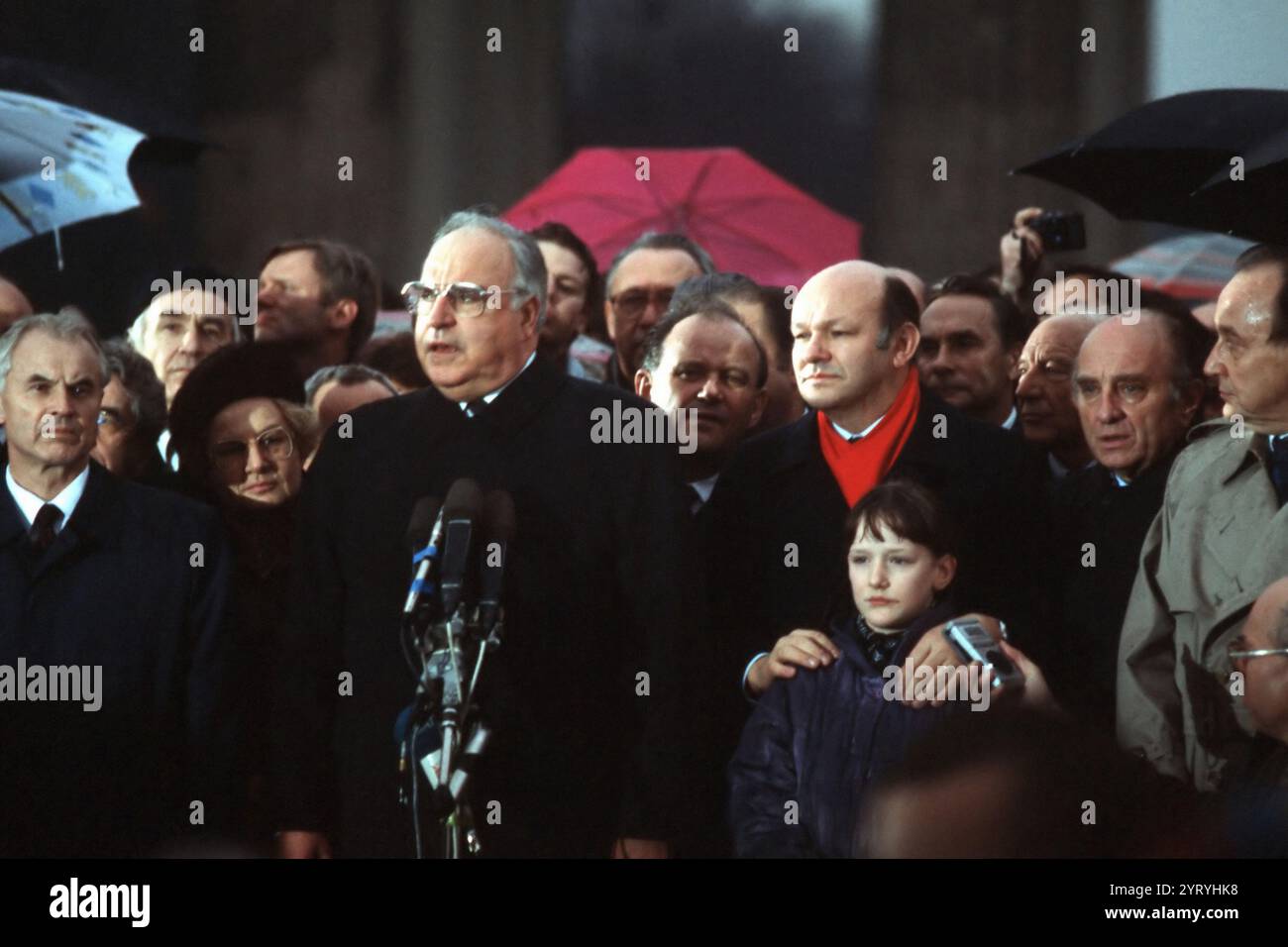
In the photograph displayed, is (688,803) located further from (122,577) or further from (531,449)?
(122,577)

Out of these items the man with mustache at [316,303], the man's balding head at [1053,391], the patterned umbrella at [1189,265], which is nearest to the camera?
the man's balding head at [1053,391]

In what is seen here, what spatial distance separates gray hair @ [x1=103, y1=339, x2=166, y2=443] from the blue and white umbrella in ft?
1.33

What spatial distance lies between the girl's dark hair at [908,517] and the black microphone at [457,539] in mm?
1049

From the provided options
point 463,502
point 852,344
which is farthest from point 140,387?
Result: point 463,502

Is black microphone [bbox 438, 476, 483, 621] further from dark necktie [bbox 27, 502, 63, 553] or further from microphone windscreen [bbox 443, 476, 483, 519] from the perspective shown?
dark necktie [bbox 27, 502, 63, 553]

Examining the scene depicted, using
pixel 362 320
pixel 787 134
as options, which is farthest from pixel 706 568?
pixel 787 134

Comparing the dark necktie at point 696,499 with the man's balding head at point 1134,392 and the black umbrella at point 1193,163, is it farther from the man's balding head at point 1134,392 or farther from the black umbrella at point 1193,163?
the black umbrella at point 1193,163

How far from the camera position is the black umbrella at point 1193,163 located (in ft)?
18.1

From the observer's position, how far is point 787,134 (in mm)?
12602

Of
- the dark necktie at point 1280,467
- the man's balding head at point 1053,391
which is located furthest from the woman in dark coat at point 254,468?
the dark necktie at point 1280,467

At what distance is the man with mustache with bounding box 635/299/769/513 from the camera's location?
5.80 m

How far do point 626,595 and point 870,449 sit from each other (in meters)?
0.75

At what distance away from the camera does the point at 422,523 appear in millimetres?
4332
